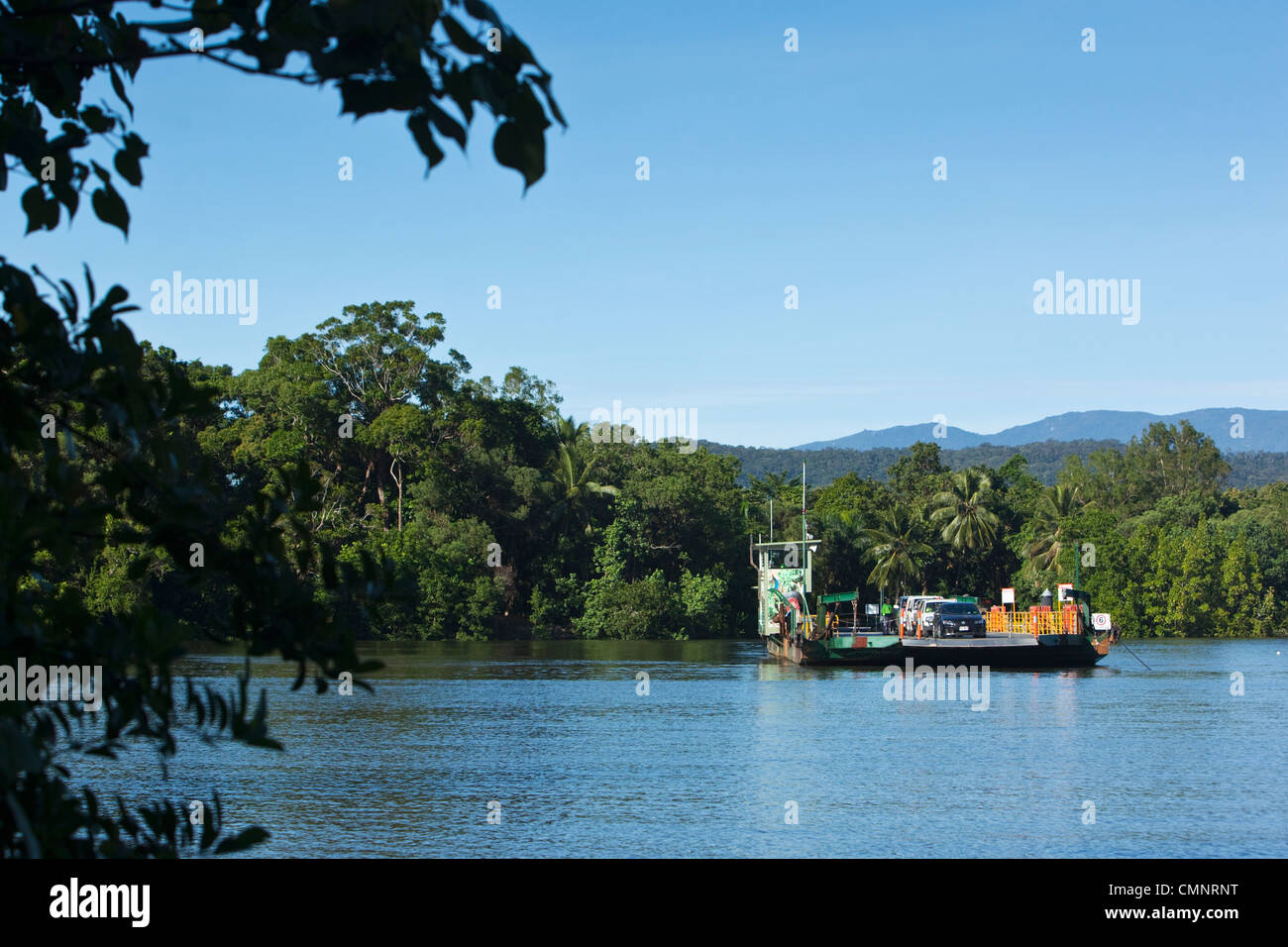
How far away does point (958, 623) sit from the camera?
51625 millimetres

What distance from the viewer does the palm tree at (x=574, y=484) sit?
82.1 meters

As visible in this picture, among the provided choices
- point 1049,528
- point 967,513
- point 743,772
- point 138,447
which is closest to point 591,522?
point 967,513

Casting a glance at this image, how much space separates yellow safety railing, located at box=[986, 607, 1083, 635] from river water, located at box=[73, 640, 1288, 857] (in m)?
12.5

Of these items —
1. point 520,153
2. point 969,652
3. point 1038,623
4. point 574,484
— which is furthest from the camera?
point 574,484

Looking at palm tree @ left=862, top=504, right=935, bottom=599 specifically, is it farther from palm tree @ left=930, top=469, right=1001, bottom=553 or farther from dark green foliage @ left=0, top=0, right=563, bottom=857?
dark green foliage @ left=0, top=0, right=563, bottom=857

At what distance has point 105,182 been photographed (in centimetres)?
337

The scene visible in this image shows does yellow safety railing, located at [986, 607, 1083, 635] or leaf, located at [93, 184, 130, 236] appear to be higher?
leaf, located at [93, 184, 130, 236]

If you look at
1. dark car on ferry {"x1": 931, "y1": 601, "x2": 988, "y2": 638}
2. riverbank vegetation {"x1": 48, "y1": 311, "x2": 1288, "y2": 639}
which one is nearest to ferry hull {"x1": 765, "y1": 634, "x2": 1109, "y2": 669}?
dark car on ferry {"x1": 931, "y1": 601, "x2": 988, "y2": 638}

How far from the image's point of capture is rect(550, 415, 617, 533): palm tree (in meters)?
82.1

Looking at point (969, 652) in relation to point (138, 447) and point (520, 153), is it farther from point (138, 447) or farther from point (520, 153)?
point (520, 153)

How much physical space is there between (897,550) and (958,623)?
37.2 m
